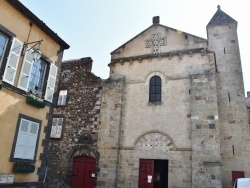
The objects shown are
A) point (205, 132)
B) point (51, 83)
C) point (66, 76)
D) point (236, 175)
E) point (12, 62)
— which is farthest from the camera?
point (66, 76)

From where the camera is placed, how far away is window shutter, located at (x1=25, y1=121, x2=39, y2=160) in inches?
330

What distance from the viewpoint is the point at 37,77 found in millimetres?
9414

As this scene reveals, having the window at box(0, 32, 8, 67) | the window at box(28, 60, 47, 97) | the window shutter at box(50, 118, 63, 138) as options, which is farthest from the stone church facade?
the window at box(0, 32, 8, 67)

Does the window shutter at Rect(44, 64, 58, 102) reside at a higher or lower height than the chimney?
lower

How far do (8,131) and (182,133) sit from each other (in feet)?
26.9

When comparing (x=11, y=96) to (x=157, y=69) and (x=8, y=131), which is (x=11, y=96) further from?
(x=157, y=69)

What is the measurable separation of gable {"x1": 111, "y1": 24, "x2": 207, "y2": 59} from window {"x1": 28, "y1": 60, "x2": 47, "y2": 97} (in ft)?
20.7

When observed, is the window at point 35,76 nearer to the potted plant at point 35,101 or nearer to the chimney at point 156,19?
the potted plant at point 35,101

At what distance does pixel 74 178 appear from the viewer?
45.1 ft

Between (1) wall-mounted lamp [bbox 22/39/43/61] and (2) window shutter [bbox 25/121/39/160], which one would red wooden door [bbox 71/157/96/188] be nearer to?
(2) window shutter [bbox 25/121/39/160]

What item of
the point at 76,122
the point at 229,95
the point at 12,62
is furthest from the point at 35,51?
the point at 229,95

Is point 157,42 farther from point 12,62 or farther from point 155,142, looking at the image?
point 12,62

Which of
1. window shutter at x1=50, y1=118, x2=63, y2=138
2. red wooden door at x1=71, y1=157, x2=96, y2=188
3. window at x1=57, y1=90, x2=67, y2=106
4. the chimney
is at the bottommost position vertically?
red wooden door at x1=71, y1=157, x2=96, y2=188

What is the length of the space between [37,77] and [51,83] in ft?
2.15
